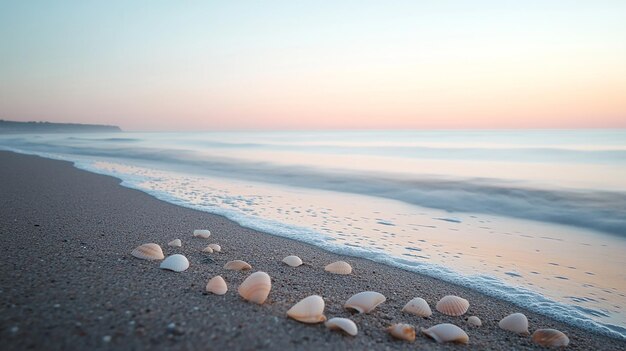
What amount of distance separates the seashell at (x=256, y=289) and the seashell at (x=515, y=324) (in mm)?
1534

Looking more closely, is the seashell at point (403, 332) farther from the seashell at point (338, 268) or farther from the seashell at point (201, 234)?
the seashell at point (201, 234)

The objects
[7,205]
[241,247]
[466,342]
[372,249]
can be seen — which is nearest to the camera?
[466,342]

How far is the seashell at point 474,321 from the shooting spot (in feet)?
7.79

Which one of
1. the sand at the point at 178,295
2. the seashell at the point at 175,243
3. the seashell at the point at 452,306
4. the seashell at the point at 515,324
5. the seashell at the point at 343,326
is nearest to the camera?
the sand at the point at 178,295

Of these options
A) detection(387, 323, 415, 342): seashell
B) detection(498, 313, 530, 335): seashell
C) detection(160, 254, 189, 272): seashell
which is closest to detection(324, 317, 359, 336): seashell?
detection(387, 323, 415, 342): seashell

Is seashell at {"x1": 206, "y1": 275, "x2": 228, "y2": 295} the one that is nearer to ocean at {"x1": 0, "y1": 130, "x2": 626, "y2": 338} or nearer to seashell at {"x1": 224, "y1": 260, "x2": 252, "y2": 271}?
seashell at {"x1": 224, "y1": 260, "x2": 252, "y2": 271}

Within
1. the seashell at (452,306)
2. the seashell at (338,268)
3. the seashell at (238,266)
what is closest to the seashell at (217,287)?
the seashell at (238,266)

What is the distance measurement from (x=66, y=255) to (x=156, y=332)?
5.34 feet

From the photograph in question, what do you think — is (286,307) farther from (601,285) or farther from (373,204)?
(373,204)

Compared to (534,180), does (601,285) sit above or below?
below

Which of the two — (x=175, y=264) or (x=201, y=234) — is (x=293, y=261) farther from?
(x=201, y=234)

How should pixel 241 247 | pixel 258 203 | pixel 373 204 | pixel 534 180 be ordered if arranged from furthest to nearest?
pixel 534 180, pixel 373 204, pixel 258 203, pixel 241 247

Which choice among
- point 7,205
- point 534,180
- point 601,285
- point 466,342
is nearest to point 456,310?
point 466,342

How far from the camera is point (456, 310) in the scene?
98.1 inches
